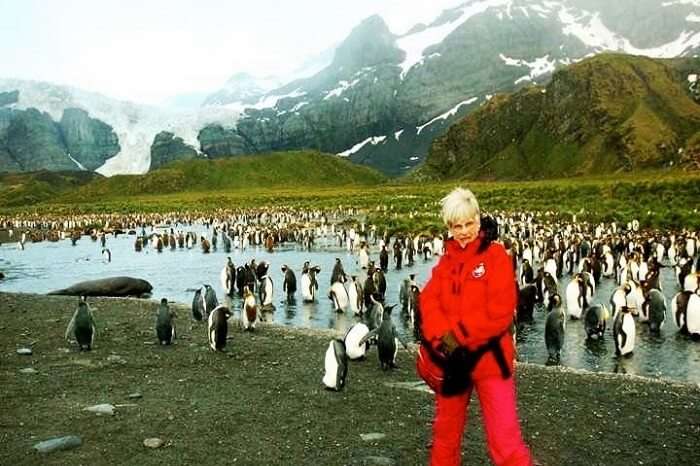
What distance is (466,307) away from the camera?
180 inches

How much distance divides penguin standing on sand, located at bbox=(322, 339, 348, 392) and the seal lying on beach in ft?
50.8

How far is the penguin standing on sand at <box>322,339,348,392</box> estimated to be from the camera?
30.7 ft

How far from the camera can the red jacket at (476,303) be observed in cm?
455

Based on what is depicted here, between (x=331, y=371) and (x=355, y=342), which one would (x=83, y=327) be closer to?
(x=355, y=342)

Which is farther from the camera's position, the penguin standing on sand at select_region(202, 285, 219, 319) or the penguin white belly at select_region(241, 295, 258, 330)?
the penguin standing on sand at select_region(202, 285, 219, 319)

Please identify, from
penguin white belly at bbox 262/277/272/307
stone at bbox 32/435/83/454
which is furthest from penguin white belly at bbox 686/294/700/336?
stone at bbox 32/435/83/454

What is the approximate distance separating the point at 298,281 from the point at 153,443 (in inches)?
721

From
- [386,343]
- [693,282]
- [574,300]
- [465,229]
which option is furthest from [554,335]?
[465,229]

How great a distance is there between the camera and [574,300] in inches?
655

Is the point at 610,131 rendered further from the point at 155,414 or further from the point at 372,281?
the point at 155,414

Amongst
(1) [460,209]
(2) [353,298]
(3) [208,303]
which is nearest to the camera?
(1) [460,209]

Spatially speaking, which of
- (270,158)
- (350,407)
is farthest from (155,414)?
(270,158)

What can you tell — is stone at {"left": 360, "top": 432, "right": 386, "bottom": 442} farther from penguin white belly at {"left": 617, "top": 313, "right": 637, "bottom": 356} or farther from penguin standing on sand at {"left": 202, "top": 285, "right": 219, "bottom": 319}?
penguin standing on sand at {"left": 202, "top": 285, "right": 219, "bottom": 319}

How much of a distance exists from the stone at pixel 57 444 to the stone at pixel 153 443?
671mm
